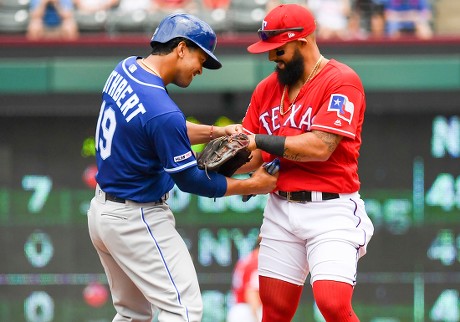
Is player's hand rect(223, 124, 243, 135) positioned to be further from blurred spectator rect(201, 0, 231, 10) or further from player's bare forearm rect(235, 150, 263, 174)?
blurred spectator rect(201, 0, 231, 10)

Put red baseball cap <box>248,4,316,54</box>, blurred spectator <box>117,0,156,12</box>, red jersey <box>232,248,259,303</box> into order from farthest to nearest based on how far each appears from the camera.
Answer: blurred spectator <box>117,0,156,12</box>, red jersey <box>232,248,259,303</box>, red baseball cap <box>248,4,316,54</box>

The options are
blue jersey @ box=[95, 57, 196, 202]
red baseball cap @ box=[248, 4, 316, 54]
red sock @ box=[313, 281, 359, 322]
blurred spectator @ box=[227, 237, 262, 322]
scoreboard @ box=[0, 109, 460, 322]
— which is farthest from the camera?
scoreboard @ box=[0, 109, 460, 322]

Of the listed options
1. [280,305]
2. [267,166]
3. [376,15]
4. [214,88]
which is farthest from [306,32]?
[376,15]

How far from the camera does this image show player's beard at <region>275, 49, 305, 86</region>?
17.7 ft

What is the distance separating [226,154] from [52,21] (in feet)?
16.7

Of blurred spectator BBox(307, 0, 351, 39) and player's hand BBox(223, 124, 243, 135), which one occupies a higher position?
blurred spectator BBox(307, 0, 351, 39)

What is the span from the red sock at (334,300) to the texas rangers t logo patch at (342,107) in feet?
2.56

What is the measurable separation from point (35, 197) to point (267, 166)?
4.56m

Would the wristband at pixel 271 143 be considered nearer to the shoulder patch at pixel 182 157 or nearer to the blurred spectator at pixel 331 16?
the shoulder patch at pixel 182 157

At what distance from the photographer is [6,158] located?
9.59 meters

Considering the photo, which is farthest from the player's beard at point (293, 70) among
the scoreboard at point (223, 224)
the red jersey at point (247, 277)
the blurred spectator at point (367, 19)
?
the blurred spectator at point (367, 19)

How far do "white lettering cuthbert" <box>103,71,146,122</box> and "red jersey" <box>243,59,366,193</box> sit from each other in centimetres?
76

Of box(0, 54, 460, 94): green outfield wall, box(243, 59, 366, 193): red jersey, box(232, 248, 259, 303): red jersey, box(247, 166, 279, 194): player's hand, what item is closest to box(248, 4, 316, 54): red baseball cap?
box(243, 59, 366, 193): red jersey

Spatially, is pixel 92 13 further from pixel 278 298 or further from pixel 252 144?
pixel 278 298
